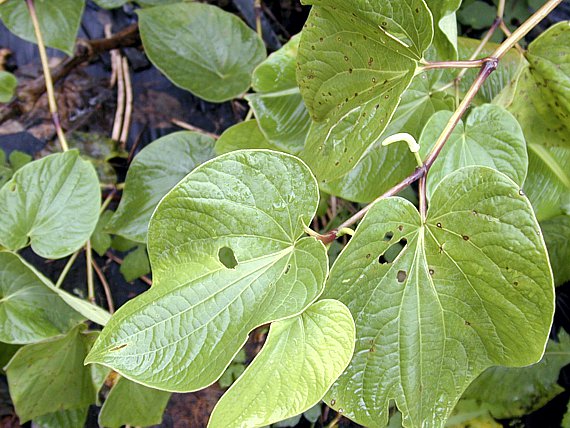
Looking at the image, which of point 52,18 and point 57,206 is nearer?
point 57,206

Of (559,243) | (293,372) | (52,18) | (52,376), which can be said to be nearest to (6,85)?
(52,18)

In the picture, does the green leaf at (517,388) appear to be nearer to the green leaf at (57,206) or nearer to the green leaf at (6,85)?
the green leaf at (57,206)

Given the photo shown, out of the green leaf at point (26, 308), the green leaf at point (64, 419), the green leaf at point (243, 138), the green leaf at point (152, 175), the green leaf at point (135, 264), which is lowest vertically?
the green leaf at point (64, 419)

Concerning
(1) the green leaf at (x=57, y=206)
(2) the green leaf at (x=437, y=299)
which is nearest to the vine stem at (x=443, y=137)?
(2) the green leaf at (x=437, y=299)

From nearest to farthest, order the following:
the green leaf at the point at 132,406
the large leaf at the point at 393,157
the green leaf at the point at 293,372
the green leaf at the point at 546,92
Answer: the green leaf at the point at 293,372 < the green leaf at the point at 546,92 < the large leaf at the point at 393,157 < the green leaf at the point at 132,406

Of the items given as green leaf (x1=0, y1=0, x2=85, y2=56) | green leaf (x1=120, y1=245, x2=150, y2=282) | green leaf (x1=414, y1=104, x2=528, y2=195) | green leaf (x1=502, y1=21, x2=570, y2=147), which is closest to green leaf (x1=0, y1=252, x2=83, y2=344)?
green leaf (x1=120, y1=245, x2=150, y2=282)

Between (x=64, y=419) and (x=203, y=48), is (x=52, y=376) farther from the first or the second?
(x=203, y=48)
